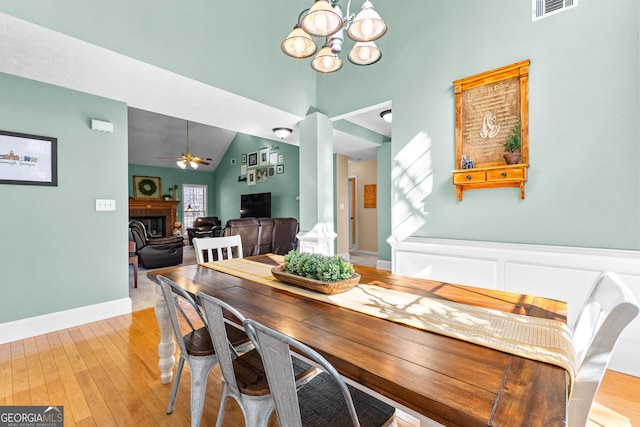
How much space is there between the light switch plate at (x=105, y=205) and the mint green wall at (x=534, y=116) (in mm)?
3049

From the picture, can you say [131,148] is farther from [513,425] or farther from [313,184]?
[513,425]

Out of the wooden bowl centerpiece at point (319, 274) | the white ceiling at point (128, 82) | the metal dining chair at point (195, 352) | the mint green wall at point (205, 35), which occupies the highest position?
the mint green wall at point (205, 35)

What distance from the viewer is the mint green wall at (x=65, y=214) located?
98.5 inches

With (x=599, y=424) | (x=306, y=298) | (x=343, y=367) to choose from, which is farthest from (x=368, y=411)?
(x=599, y=424)

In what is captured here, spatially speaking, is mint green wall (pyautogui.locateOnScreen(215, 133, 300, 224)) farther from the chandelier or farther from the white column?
the chandelier

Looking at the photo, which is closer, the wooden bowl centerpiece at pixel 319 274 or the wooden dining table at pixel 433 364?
the wooden dining table at pixel 433 364

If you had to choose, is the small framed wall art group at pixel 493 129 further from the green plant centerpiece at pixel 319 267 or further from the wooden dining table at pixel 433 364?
the green plant centerpiece at pixel 319 267

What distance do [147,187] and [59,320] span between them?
6.92 meters

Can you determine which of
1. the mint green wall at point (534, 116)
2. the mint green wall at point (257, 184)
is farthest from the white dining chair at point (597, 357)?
the mint green wall at point (257, 184)

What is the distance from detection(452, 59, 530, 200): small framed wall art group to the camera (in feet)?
7.43

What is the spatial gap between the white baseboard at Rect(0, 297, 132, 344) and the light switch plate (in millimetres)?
1002

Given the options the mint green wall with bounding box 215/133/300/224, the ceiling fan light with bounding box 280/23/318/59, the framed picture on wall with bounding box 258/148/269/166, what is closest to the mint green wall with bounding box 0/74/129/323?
the ceiling fan light with bounding box 280/23/318/59

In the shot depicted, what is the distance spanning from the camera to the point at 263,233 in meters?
4.90

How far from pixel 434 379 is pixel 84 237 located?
3.45 metres
